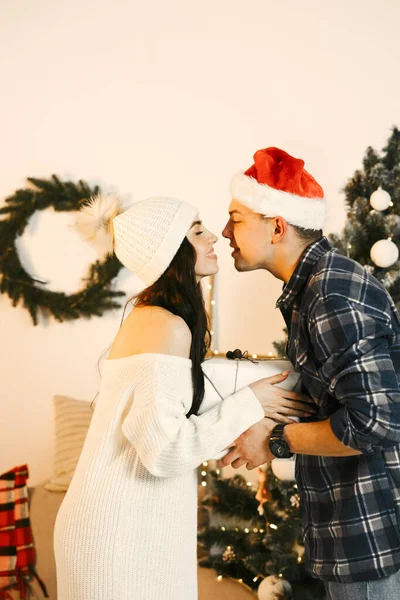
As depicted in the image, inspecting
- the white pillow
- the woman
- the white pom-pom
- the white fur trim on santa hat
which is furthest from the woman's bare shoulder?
the white pom-pom

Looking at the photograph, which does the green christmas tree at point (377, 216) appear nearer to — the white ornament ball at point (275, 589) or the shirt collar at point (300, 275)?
the shirt collar at point (300, 275)

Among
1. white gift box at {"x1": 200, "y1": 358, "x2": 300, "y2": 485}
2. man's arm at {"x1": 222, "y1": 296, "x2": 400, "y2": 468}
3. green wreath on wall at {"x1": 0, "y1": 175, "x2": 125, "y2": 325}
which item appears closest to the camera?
man's arm at {"x1": 222, "y1": 296, "x2": 400, "y2": 468}

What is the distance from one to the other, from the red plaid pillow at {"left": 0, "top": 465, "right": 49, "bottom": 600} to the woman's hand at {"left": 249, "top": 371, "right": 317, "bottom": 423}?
5.21ft

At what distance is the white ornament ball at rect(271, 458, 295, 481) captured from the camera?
2.83 meters

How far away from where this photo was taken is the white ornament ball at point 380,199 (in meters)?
2.68

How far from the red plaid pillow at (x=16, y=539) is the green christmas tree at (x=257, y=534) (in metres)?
0.92

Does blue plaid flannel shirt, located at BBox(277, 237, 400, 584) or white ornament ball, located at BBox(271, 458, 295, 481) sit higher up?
blue plaid flannel shirt, located at BBox(277, 237, 400, 584)

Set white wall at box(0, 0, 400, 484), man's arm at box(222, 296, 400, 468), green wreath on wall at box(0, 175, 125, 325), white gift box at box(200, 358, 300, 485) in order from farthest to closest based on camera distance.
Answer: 1. green wreath on wall at box(0, 175, 125, 325)
2. white wall at box(0, 0, 400, 484)
3. white gift box at box(200, 358, 300, 485)
4. man's arm at box(222, 296, 400, 468)

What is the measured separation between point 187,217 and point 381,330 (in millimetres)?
627

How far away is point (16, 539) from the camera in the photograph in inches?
112

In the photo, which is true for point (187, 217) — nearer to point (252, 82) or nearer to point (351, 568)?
point (351, 568)

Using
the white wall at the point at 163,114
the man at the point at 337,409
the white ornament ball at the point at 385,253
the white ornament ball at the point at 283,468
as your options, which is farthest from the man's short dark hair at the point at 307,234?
the white wall at the point at 163,114

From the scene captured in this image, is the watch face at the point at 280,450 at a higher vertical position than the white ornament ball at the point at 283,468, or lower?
higher

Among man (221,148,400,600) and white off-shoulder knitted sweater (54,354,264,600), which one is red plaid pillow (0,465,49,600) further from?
man (221,148,400,600)
